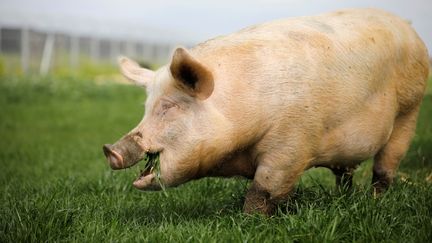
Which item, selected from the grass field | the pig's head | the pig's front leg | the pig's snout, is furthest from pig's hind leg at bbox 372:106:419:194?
the pig's snout

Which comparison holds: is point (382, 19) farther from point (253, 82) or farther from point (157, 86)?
point (157, 86)

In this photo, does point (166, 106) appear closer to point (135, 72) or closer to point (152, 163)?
point (152, 163)

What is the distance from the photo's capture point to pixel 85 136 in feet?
34.6

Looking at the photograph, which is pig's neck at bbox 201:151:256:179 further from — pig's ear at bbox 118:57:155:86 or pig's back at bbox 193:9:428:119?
pig's ear at bbox 118:57:155:86

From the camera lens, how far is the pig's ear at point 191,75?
10.9ft

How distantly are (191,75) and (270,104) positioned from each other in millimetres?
546

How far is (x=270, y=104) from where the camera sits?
11.8ft

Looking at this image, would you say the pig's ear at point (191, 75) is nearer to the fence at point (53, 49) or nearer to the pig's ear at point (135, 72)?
the pig's ear at point (135, 72)

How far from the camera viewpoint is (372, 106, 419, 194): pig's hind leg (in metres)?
4.64

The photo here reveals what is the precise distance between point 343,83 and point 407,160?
3.13 m

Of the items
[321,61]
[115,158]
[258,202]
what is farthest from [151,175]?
[321,61]

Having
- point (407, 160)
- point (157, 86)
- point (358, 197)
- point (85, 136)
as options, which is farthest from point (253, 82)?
point (85, 136)

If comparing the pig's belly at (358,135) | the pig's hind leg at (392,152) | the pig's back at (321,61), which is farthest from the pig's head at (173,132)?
the pig's hind leg at (392,152)

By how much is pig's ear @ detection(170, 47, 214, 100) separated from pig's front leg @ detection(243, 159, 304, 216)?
676 mm
